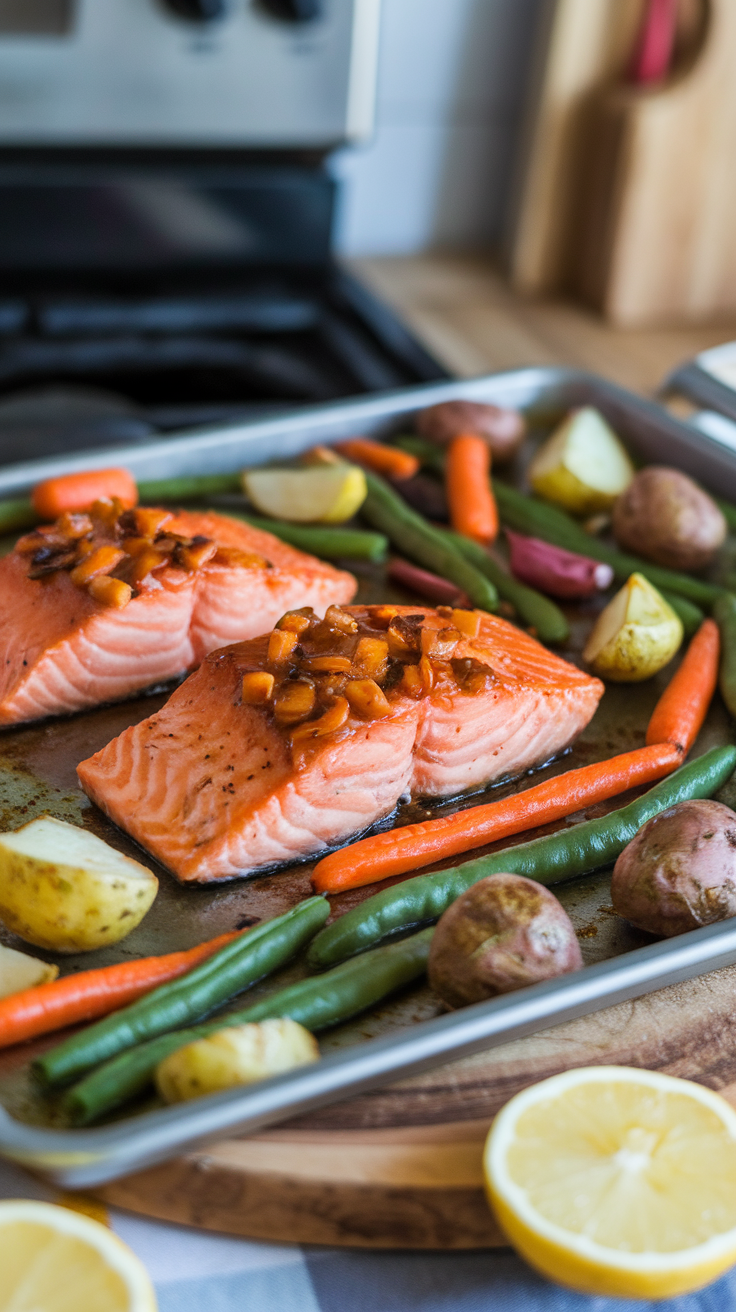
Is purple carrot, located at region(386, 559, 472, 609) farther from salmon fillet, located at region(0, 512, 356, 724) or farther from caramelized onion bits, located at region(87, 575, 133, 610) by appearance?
caramelized onion bits, located at region(87, 575, 133, 610)

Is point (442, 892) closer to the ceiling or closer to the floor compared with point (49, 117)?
closer to the floor

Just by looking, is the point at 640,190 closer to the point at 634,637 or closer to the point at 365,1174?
the point at 634,637

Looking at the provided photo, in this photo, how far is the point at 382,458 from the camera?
142 inches

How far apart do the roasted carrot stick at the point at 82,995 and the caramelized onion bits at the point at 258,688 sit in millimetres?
544

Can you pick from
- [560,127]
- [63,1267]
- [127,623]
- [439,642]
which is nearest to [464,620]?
[439,642]

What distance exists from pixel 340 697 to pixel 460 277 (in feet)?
11.8

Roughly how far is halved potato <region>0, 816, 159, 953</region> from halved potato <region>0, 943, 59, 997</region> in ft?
0.23

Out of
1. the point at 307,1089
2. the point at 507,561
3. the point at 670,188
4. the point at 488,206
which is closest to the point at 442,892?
the point at 307,1089

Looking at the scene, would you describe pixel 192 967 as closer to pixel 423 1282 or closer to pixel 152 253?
pixel 423 1282

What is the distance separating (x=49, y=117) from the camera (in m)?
4.09

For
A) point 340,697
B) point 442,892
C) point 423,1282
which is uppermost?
point 340,697

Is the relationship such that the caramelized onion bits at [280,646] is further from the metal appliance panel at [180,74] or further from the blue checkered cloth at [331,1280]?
the metal appliance panel at [180,74]

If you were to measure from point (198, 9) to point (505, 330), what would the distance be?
1.68 metres

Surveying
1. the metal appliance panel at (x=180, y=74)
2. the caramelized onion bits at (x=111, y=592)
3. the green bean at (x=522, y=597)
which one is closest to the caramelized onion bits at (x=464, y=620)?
the green bean at (x=522, y=597)
